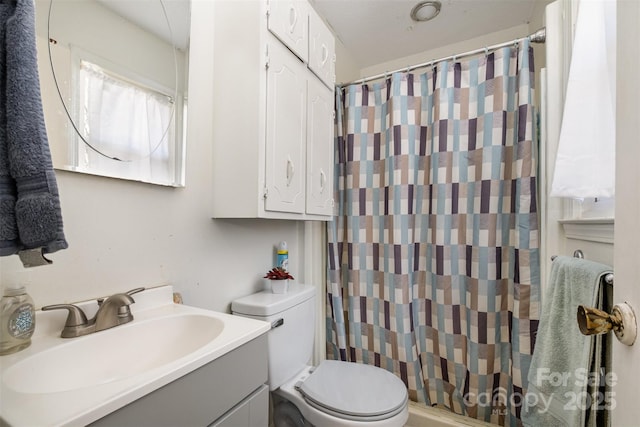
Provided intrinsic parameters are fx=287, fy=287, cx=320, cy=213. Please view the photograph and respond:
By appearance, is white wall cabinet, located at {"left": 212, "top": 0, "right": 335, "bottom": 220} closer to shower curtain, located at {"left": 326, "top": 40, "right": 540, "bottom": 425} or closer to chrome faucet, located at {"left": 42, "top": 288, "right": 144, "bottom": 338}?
chrome faucet, located at {"left": 42, "top": 288, "right": 144, "bottom": 338}

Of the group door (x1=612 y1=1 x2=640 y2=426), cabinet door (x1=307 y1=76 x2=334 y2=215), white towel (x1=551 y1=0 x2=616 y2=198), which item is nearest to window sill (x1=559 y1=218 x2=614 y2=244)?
white towel (x1=551 y1=0 x2=616 y2=198)

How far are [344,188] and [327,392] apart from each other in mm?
1102

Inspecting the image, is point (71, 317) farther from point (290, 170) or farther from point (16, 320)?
point (290, 170)

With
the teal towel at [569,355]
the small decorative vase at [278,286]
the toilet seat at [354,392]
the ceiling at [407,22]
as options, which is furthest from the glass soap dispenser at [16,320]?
the ceiling at [407,22]

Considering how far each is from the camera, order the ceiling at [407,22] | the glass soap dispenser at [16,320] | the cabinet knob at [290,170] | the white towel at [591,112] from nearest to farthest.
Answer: the glass soap dispenser at [16,320] < the white towel at [591,112] < the cabinet knob at [290,170] < the ceiling at [407,22]

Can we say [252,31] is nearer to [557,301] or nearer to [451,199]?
[451,199]

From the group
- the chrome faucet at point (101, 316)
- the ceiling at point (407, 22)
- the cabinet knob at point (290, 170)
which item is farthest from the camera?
the ceiling at point (407, 22)

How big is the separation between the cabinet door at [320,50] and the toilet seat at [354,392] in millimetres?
1399

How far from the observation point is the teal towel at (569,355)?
64 centimetres

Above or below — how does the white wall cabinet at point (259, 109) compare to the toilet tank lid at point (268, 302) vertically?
above

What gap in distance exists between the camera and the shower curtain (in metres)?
1.37

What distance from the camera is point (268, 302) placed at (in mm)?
1128

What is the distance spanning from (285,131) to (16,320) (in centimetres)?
94

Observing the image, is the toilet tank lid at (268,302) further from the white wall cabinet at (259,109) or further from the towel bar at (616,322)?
the towel bar at (616,322)
